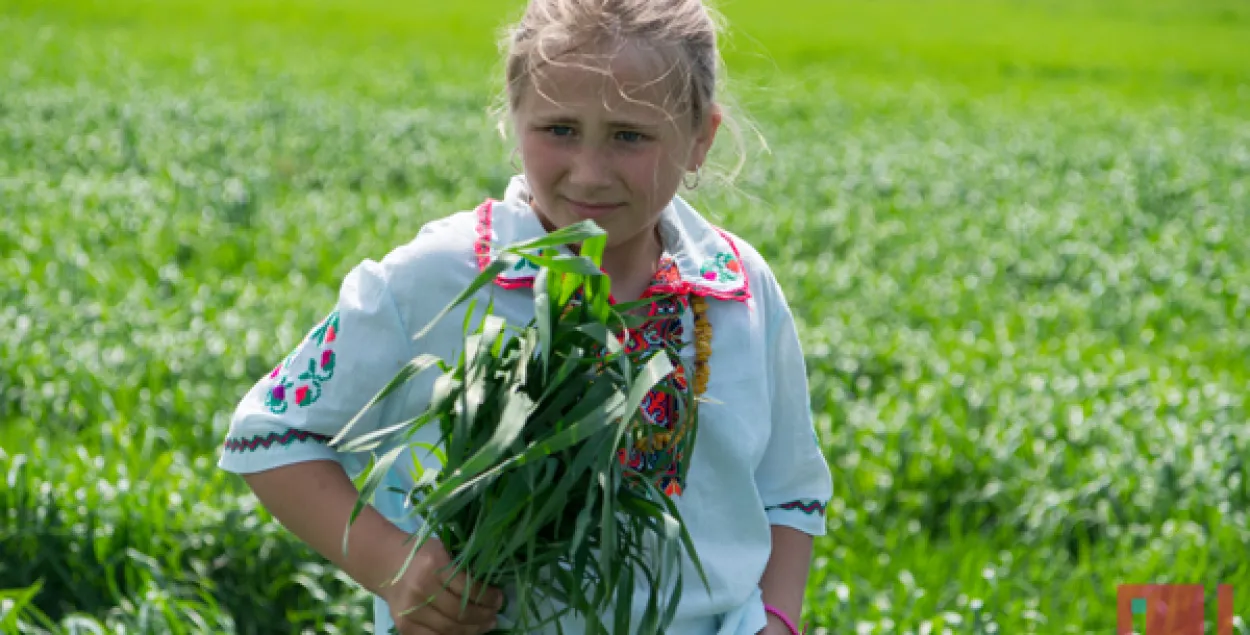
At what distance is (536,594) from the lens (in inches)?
65.7

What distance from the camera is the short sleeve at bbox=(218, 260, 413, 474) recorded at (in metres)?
1.71

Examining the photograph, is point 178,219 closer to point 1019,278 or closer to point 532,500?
point 1019,278

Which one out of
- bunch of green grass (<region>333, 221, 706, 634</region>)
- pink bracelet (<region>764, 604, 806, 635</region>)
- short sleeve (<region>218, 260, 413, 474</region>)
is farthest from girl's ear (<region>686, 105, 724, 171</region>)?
pink bracelet (<region>764, 604, 806, 635</region>)

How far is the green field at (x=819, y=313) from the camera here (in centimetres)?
369

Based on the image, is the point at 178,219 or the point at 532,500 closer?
the point at 532,500

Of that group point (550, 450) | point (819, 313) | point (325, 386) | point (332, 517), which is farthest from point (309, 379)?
point (819, 313)

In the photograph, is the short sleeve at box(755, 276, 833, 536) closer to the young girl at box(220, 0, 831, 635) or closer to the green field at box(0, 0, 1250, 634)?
the young girl at box(220, 0, 831, 635)

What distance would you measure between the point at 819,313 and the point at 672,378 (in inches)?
214

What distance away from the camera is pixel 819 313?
23.4ft

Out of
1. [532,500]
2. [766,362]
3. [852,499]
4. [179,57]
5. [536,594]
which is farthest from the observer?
[179,57]

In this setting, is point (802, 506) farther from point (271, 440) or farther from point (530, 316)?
point (271, 440)

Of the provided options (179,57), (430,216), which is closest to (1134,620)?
(430,216)

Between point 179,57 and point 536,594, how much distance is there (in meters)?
17.2

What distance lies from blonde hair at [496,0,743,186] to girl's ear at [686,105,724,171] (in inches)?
1.0
